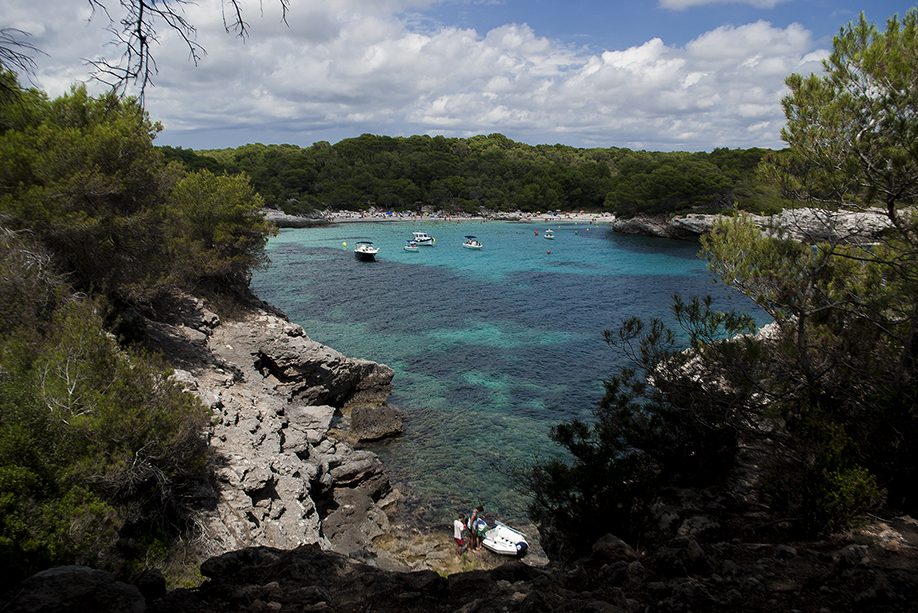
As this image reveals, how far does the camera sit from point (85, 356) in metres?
7.58

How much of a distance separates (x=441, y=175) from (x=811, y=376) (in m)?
111

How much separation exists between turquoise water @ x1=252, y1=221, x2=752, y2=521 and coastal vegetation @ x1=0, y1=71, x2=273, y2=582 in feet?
26.1

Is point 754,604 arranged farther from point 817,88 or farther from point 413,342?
point 413,342

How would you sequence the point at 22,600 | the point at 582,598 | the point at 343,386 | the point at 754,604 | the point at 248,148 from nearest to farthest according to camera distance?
the point at 22,600, the point at 754,604, the point at 582,598, the point at 343,386, the point at 248,148

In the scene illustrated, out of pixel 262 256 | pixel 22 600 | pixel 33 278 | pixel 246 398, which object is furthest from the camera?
pixel 262 256

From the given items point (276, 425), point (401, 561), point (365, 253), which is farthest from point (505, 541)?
point (365, 253)

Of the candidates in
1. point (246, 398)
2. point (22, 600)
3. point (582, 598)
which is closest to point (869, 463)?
point (582, 598)

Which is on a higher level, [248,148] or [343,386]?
[248,148]

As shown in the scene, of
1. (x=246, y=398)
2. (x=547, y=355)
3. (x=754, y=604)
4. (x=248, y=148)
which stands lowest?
(x=547, y=355)

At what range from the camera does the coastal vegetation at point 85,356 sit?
6.01 meters

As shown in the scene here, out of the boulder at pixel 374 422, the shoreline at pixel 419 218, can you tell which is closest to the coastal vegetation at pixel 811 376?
the boulder at pixel 374 422

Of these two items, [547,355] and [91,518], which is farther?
[547,355]

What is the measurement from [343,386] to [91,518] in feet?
42.4

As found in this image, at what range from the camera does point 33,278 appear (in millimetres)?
9570
